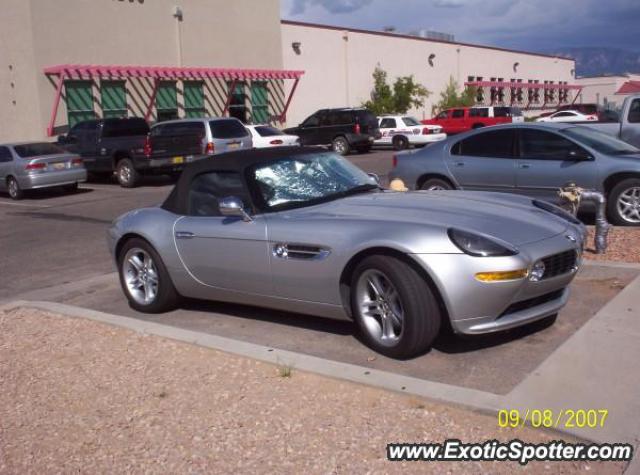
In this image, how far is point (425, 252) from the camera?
15.9 ft

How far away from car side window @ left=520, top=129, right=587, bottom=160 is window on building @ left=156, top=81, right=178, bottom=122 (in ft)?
72.2

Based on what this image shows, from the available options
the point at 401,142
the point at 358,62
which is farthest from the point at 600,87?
the point at 401,142

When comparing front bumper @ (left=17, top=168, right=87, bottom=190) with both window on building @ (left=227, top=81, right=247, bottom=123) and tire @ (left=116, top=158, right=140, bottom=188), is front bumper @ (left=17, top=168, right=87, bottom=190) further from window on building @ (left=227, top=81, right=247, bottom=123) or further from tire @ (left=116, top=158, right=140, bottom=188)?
window on building @ (left=227, top=81, right=247, bottom=123)

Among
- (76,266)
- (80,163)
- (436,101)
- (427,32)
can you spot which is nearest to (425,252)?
(76,266)

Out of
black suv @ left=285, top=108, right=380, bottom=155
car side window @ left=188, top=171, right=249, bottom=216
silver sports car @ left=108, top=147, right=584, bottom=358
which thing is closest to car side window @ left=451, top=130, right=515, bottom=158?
silver sports car @ left=108, top=147, right=584, bottom=358

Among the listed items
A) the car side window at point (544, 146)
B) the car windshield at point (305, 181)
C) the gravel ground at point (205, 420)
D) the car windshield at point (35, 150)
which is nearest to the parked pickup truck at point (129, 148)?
the car windshield at point (35, 150)

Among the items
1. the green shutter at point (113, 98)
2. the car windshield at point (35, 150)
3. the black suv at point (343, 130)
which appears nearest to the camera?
the car windshield at point (35, 150)

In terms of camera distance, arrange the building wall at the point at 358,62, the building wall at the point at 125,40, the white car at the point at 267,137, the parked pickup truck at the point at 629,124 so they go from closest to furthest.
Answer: the parked pickup truck at the point at 629,124 < the white car at the point at 267,137 < the building wall at the point at 125,40 < the building wall at the point at 358,62

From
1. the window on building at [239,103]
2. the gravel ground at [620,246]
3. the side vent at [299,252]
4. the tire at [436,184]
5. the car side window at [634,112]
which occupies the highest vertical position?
the window on building at [239,103]

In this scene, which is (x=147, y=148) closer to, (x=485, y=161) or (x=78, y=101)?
(x=78, y=101)

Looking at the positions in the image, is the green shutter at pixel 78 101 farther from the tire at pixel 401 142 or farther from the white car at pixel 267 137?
the tire at pixel 401 142

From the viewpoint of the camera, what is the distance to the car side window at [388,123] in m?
31.9

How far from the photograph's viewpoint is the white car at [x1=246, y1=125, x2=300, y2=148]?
2484 cm

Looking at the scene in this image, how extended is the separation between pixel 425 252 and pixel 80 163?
16.0m
